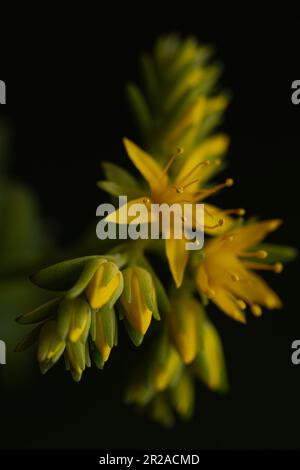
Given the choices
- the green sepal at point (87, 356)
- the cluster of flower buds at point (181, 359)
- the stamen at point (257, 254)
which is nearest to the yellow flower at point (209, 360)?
the cluster of flower buds at point (181, 359)

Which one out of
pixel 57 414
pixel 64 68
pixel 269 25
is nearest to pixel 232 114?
pixel 269 25

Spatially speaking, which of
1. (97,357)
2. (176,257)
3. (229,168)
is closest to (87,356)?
(97,357)

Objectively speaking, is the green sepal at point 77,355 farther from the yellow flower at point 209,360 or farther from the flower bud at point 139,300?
the yellow flower at point 209,360

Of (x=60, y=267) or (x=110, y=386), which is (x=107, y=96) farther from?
(x=60, y=267)

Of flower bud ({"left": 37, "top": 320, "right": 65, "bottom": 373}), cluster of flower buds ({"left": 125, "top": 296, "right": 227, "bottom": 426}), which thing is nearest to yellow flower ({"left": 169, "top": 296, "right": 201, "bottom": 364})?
cluster of flower buds ({"left": 125, "top": 296, "right": 227, "bottom": 426})

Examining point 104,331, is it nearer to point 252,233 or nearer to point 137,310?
point 137,310

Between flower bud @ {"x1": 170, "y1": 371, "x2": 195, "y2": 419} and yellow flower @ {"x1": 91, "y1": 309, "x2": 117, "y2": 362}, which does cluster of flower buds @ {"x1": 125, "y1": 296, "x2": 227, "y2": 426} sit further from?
yellow flower @ {"x1": 91, "y1": 309, "x2": 117, "y2": 362}
